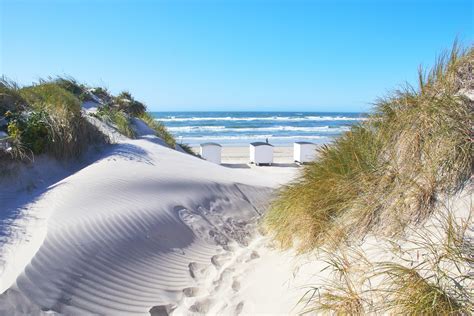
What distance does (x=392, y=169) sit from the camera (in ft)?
12.1

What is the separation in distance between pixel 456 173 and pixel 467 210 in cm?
37

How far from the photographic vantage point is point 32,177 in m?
6.38

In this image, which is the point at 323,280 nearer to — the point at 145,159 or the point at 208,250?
the point at 208,250

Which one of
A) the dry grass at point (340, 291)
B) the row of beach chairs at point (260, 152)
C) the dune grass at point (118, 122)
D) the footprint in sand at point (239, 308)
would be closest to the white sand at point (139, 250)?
the footprint in sand at point (239, 308)

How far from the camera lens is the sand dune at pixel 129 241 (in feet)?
11.3

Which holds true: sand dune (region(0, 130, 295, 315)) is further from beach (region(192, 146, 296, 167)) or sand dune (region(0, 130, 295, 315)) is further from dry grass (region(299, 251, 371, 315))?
beach (region(192, 146, 296, 167))

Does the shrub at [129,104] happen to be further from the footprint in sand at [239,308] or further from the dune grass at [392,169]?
the footprint in sand at [239,308]

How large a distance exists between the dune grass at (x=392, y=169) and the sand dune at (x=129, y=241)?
114 centimetres

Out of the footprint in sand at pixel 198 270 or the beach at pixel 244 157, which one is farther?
the beach at pixel 244 157

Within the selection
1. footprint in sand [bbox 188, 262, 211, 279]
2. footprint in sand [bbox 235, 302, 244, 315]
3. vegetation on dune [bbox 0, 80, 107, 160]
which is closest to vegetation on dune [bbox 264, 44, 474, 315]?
footprint in sand [bbox 235, 302, 244, 315]

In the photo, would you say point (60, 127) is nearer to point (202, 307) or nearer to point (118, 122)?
point (118, 122)

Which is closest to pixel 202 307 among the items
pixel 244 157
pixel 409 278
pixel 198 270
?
pixel 198 270

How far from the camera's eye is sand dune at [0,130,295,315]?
11.3ft

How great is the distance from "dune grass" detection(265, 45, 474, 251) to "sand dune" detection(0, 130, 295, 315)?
1.14 meters
